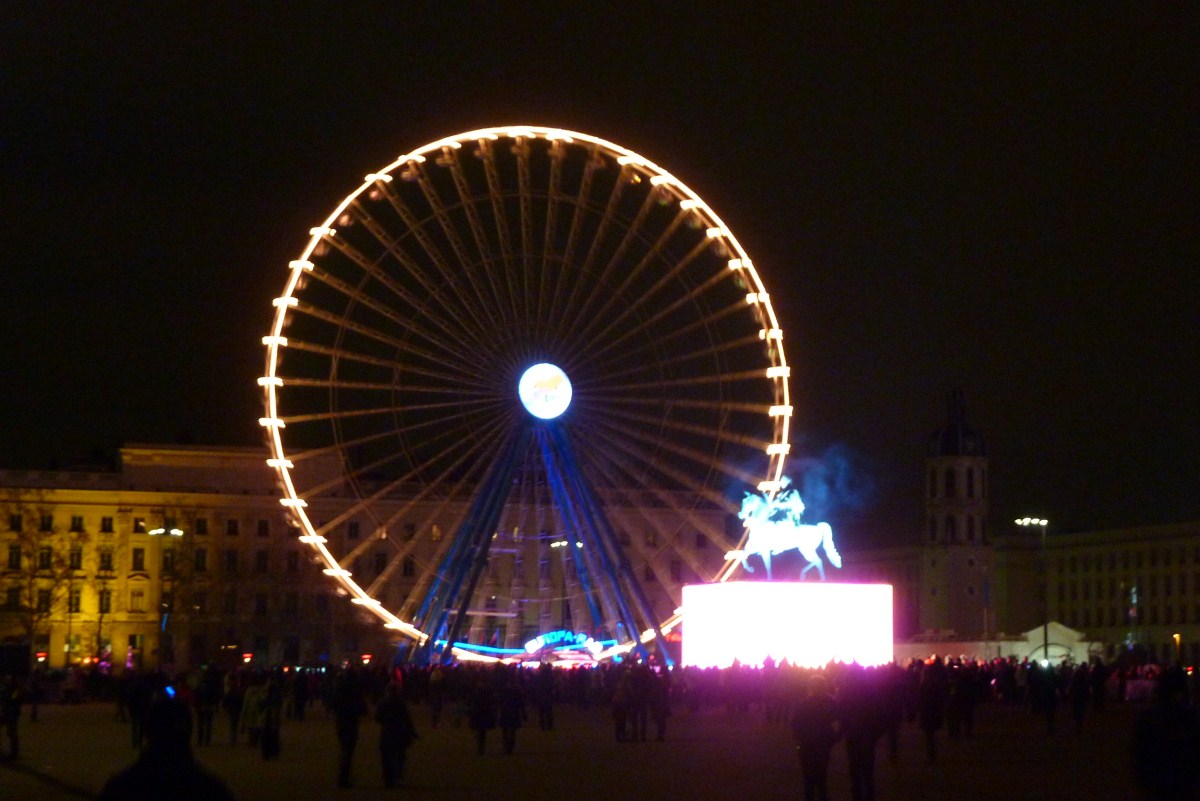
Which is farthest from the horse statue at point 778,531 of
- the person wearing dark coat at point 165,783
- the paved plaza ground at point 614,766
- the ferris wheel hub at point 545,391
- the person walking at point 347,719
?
the person wearing dark coat at point 165,783

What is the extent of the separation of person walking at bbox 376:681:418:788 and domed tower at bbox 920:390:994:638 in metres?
118

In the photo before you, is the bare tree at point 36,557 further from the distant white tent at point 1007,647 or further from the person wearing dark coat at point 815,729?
the person wearing dark coat at point 815,729

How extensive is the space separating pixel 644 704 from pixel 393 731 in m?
12.6

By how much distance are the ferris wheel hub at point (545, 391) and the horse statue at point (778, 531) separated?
8165 millimetres

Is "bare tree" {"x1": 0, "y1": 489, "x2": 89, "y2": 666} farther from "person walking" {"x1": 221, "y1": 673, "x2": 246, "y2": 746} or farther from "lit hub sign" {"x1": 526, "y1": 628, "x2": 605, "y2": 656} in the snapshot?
"person walking" {"x1": 221, "y1": 673, "x2": 246, "y2": 746}

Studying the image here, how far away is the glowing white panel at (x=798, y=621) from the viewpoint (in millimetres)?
54219

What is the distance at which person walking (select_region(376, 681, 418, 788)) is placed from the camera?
25.5 m

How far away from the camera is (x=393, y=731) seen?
25750 millimetres

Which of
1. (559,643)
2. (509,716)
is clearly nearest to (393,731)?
(509,716)

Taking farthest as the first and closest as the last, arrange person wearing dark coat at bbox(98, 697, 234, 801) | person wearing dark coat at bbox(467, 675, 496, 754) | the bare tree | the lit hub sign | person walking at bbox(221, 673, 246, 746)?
the bare tree → the lit hub sign → person walking at bbox(221, 673, 246, 746) → person wearing dark coat at bbox(467, 675, 496, 754) → person wearing dark coat at bbox(98, 697, 234, 801)

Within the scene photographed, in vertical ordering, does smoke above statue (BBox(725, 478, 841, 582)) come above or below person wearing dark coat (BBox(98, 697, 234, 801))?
above

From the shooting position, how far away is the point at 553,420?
51.0 meters

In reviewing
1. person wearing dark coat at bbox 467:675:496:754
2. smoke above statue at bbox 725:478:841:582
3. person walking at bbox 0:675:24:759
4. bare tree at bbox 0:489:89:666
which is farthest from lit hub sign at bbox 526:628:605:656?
bare tree at bbox 0:489:89:666

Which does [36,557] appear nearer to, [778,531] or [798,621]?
[778,531]
